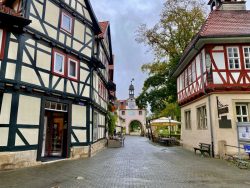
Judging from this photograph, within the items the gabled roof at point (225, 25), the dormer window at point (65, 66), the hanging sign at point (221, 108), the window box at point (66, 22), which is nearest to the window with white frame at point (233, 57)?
the gabled roof at point (225, 25)

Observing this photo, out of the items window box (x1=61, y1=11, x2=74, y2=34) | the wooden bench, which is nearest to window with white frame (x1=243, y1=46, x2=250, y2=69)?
the wooden bench

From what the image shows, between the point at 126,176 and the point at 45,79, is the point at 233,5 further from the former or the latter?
the point at 126,176

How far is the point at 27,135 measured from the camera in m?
9.95

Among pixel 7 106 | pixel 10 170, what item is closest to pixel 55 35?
pixel 7 106

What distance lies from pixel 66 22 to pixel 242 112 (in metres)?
11.3

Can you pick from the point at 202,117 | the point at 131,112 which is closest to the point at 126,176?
the point at 202,117

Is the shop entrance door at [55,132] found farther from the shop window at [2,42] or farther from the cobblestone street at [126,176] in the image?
the shop window at [2,42]

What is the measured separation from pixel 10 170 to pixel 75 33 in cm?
816

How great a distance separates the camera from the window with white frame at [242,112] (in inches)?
510

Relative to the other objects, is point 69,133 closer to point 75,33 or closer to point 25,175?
point 25,175

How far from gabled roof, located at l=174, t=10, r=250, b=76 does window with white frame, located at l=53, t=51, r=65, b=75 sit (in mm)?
7754

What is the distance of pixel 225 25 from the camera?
1448 cm

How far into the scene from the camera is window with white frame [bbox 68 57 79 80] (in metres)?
12.8

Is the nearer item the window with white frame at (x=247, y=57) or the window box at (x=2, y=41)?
the window box at (x=2, y=41)
